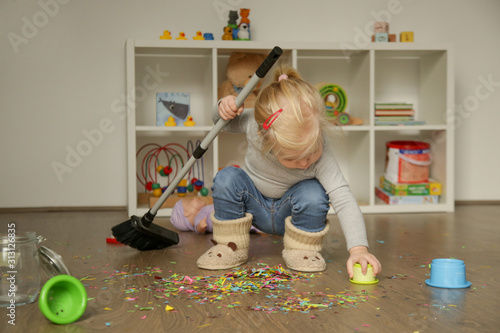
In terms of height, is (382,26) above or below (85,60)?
above

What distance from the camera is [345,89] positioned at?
270cm

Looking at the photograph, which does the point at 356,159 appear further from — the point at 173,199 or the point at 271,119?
the point at 271,119

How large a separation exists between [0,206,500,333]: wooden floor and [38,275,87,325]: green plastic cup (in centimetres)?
2

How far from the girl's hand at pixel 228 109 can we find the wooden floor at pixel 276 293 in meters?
0.37

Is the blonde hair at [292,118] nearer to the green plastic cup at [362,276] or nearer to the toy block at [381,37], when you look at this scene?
the green plastic cup at [362,276]

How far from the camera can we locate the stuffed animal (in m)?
2.36

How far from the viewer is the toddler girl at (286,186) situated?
1.29 m

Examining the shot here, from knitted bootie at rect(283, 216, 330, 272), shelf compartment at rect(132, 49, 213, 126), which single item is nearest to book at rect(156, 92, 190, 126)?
shelf compartment at rect(132, 49, 213, 126)

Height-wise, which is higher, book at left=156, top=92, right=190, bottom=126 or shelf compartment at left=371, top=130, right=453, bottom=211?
book at left=156, top=92, right=190, bottom=126

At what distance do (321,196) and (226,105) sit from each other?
32 centimetres

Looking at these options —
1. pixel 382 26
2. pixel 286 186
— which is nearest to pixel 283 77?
pixel 286 186

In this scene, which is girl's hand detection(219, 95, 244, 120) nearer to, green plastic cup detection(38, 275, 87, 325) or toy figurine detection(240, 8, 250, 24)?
green plastic cup detection(38, 275, 87, 325)

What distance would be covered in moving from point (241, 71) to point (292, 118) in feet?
3.74

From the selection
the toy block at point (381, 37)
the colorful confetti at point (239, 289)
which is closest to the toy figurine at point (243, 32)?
the toy block at point (381, 37)
